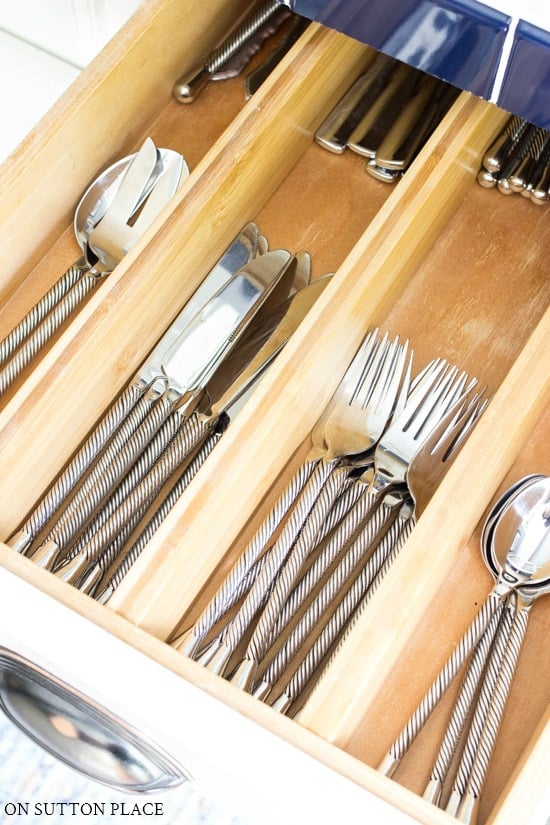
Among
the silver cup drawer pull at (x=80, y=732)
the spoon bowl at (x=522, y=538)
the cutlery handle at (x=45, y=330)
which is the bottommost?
the silver cup drawer pull at (x=80, y=732)

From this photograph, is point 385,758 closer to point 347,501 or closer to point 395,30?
point 347,501

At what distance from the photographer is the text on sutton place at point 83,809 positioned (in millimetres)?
869

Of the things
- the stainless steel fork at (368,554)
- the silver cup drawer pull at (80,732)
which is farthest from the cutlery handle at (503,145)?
the silver cup drawer pull at (80,732)

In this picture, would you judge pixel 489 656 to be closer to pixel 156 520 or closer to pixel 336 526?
pixel 336 526

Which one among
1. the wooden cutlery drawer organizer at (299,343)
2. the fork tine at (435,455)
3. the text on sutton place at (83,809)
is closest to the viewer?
the wooden cutlery drawer organizer at (299,343)

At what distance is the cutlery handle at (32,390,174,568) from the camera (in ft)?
1.98

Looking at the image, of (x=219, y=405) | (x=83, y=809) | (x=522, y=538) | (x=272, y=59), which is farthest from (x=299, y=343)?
(x=83, y=809)

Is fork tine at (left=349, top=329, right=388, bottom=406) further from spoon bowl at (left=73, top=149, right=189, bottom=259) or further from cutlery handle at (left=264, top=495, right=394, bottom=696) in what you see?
spoon bowl at (left=73, top=149, right=189, bottom=259)

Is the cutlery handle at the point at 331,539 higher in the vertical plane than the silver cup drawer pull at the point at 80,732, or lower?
higher

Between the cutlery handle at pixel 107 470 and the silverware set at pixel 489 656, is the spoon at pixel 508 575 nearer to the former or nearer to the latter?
the silverware set at pixel 489 656

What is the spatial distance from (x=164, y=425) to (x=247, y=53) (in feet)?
1.15

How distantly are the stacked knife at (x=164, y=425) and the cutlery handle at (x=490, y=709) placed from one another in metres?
0.23

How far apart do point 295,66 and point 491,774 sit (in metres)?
0.51

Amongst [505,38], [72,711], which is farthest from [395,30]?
[72,711]
